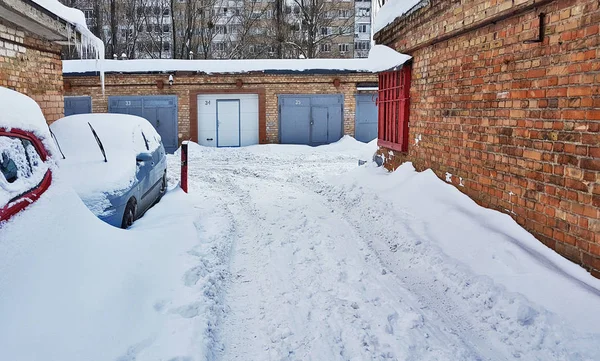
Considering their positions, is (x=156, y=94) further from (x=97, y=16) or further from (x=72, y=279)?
(x=97, y=16)

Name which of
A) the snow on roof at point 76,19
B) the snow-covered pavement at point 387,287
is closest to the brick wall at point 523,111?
the snow-covered pavement at point 387,287

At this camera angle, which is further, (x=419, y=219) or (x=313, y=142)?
(x=313, y=142)

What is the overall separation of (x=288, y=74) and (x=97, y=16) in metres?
23.9

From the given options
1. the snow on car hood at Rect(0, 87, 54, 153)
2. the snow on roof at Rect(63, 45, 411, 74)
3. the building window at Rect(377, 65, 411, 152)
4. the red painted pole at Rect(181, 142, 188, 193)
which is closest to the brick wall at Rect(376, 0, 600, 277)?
the building window at Rect(377, 65, 411, 152)

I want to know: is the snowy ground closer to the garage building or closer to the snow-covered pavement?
the snow-covered pavement

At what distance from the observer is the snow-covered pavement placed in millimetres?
3627

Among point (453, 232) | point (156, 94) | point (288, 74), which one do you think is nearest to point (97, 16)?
point (156, 94)

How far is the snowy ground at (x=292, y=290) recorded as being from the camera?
3217 mm

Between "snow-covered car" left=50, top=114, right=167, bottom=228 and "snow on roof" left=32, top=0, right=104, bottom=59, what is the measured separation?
5.40 ft

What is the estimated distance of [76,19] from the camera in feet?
27.5

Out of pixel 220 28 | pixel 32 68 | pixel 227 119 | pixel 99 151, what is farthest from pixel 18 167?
pixel 220 28

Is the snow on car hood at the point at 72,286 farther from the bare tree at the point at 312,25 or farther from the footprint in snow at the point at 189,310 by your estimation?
the bare tree at the point at 312,25

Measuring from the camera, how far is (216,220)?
299 inches

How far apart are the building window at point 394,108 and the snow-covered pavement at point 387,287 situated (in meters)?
1.36
